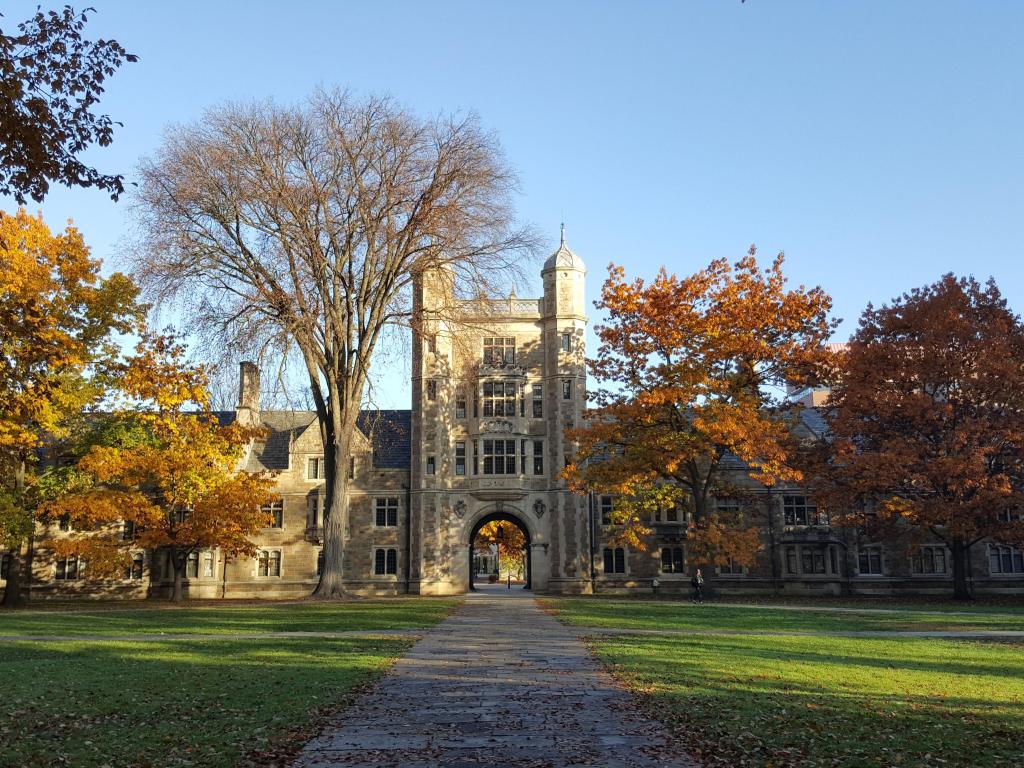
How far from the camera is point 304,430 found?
4556 cm

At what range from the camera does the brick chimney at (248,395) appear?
1844 inches

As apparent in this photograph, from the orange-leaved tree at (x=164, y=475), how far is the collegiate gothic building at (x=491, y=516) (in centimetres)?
758

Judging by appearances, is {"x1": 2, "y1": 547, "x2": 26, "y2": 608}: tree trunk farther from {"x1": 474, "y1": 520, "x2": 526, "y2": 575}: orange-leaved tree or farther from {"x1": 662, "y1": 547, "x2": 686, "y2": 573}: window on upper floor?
{"x1": 474, "y1": 520, "x2": 526, "y2": 575}: orange-leaved tree

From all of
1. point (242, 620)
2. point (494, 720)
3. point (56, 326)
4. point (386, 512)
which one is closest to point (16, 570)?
point (56, 326)

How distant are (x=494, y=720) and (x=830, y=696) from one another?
4.31m

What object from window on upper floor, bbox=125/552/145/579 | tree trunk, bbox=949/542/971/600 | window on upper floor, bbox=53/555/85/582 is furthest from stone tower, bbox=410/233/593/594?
window on upper floor, bbox=53/555/85/582

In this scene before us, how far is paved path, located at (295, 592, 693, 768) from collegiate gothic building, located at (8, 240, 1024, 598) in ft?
95.3

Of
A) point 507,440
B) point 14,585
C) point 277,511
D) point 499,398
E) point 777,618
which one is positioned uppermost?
point 499,398

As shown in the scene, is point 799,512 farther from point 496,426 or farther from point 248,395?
point 248,395

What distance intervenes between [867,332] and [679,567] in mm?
15193

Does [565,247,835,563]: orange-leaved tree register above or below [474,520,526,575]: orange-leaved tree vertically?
above

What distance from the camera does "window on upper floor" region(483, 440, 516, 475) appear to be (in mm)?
44688

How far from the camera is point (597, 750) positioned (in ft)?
25.7

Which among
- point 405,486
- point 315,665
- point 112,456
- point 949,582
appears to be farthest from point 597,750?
point 949,582
